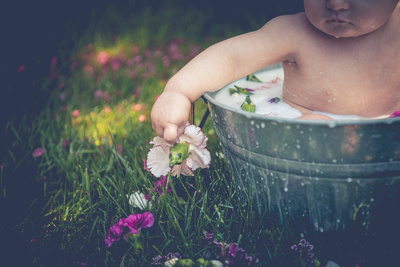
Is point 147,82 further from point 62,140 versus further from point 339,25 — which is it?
point 339,25

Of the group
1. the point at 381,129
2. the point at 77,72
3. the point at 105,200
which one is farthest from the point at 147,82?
the point at 381,129

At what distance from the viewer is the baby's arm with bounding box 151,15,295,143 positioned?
1196 mm

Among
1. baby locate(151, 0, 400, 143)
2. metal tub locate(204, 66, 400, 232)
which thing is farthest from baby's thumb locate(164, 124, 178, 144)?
metal tub locate(204, 66, 400, 232)

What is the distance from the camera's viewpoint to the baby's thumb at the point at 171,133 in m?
1.16

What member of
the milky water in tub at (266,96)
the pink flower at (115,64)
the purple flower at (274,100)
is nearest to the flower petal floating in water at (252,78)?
the milky water in tub at (266,96)

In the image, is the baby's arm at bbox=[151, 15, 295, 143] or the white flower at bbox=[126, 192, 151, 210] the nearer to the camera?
the baby's arm at bbox=[151, 15, 295, 143]

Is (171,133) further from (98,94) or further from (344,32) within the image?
(98,94)

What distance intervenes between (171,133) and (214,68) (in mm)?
277

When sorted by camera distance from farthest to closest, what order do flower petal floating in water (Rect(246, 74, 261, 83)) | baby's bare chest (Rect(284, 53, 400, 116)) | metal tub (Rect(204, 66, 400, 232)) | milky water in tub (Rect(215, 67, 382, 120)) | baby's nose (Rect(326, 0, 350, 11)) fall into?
flower petal floating in water (Rect(246, 74, 261, 83)) → milky water in tub (Rect(215, 67, 382, 120)) → baby's bare chest (Rect(284, 53, 400, 116)) → baby's nose (Rect(326, 0, 350, 11)) → metal tub (Rect(204, 66, 400, 232))

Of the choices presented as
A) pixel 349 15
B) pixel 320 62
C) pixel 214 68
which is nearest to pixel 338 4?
pixel 349 15

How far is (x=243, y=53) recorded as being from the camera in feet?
4.35

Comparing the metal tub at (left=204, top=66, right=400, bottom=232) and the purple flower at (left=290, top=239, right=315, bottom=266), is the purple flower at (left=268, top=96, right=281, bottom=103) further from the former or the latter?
the purple flower at (left=290, top=239, right=315, bottom=266)

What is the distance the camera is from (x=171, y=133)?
45.8 inches

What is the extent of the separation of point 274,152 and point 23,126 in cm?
136
